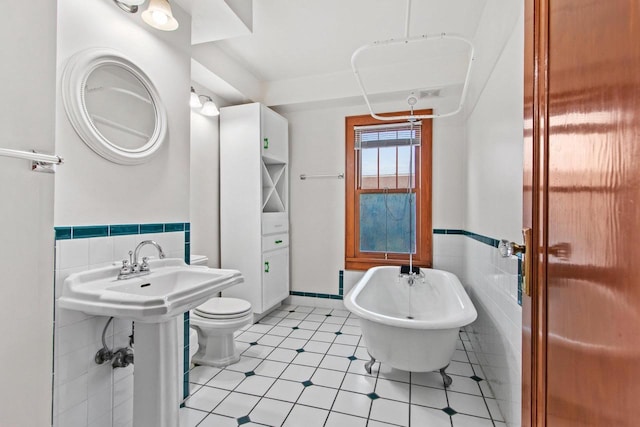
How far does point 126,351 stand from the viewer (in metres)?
1.51

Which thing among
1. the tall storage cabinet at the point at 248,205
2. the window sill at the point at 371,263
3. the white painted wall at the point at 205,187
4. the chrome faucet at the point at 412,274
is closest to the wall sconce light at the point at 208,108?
the white painted wall at the point at 205,187

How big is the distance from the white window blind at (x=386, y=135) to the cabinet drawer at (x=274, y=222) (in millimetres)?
1231

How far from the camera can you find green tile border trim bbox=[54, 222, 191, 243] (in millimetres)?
1321

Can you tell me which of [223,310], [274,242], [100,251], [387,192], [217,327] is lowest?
[217,327]

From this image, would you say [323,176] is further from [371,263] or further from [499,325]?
[499,325]

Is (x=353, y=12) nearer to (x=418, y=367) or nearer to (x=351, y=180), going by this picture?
(x=351, y=180)

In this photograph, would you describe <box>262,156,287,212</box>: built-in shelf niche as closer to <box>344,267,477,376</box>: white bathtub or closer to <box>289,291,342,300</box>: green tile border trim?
<box>289,291,342,300</box>: green tile border trim

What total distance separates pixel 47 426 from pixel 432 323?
178 cm

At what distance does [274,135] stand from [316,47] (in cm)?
103

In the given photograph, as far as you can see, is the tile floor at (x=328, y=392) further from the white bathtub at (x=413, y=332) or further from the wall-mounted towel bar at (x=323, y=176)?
the wall-mounted towel bar at (x=323, y=176)

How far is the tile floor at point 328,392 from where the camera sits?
173cm

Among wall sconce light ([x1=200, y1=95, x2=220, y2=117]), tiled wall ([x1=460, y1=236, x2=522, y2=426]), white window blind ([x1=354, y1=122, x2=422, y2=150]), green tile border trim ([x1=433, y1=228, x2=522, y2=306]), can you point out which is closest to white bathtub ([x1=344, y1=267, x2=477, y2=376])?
tiled wall ([x1=460, y1=236, x2=522, y2=426])

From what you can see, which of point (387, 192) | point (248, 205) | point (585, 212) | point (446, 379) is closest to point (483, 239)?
point (446, 379)

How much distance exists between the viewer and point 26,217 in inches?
39.4
